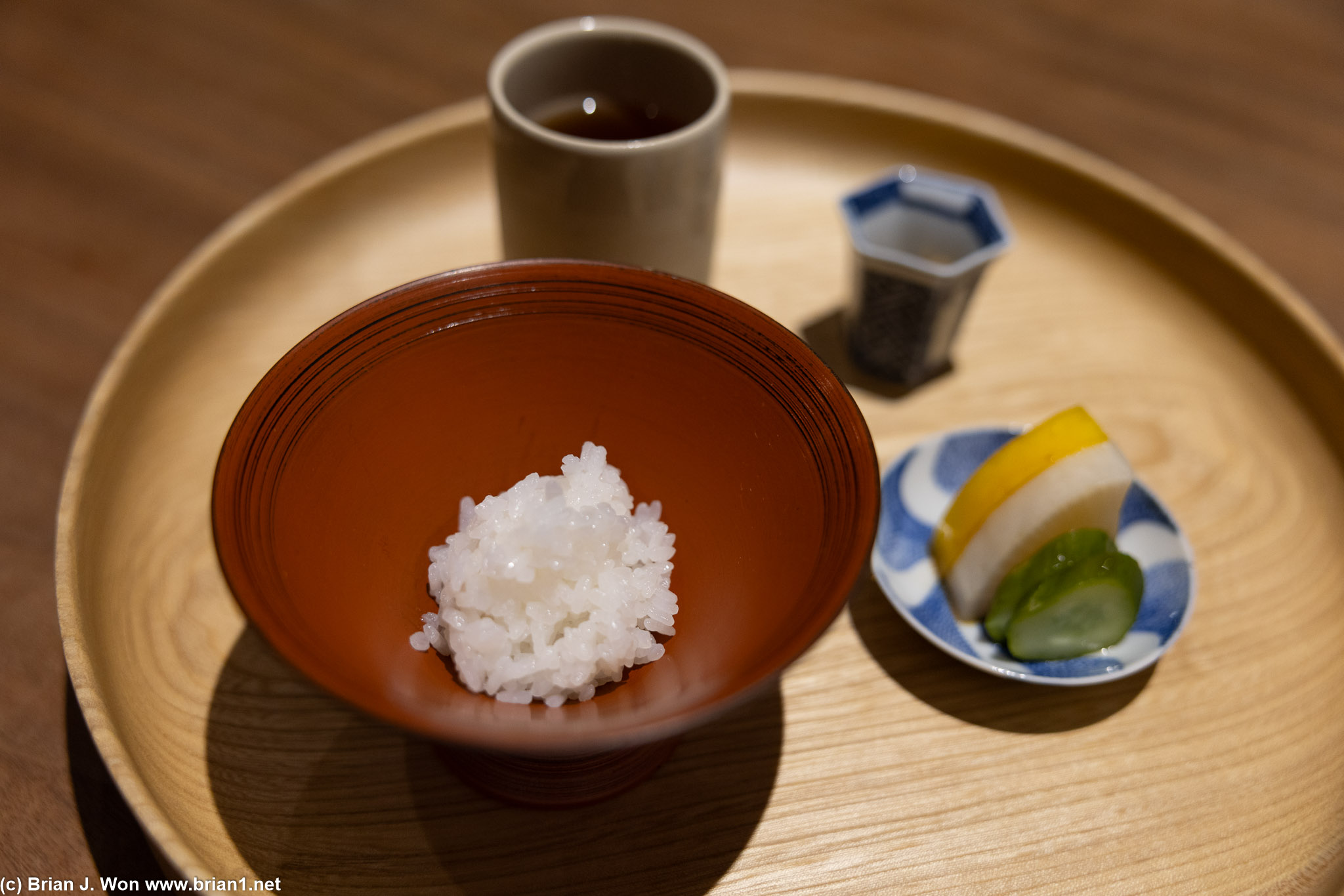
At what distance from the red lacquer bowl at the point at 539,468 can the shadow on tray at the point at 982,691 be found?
199 millimetres

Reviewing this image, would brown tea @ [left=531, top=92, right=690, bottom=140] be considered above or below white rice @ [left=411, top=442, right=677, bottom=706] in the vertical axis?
above

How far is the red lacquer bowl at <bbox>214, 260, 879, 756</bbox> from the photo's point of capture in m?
0.77

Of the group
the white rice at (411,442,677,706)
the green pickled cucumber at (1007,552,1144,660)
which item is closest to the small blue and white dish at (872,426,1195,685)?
the green pickled cucumber at (1007,552,1144,660)

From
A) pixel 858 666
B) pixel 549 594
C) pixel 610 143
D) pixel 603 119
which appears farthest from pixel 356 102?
pixel 858 666

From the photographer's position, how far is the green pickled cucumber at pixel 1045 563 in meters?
1.03

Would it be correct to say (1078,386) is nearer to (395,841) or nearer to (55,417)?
(395,841)

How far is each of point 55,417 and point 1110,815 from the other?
1358mm

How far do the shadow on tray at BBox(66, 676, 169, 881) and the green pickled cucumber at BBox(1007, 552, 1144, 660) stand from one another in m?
0.87

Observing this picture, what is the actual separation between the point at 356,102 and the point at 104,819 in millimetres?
1345

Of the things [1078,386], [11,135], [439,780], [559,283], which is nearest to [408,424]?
[559,283]

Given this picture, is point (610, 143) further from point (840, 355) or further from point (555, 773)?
point (555, 773)

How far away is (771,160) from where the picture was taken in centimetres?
168

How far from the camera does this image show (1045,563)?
1.03 meters

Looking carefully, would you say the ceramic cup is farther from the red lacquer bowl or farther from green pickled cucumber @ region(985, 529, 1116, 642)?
green pickled cucumber @ region(985, 529, 1116, 642)
